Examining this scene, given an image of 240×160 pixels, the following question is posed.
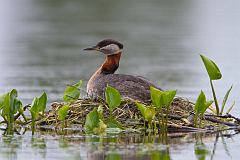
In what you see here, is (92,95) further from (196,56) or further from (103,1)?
(103,1)

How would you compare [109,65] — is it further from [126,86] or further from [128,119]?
[128,119]

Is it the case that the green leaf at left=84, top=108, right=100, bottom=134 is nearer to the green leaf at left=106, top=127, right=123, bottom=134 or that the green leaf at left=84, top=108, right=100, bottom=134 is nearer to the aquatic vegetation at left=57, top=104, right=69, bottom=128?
the green leaf at left=106, top=127, right=123, bottom=134

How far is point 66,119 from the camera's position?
1112 cm

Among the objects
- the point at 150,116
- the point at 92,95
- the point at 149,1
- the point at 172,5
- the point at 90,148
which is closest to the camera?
the point at 90,148

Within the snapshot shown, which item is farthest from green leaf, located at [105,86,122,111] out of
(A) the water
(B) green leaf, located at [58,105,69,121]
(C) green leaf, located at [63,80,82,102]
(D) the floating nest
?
(C) green leaf, located at [63,80,82,102]

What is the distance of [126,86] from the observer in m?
11.8

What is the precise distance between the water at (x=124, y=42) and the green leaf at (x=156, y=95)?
0.71 metres

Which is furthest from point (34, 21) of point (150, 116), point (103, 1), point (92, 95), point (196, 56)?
point (150, 116)

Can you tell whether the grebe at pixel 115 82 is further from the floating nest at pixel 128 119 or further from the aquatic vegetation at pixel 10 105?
the aquatic vegetation at pixel 10 105

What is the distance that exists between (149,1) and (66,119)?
93.0ft

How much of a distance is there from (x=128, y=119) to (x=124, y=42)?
1274 centimetres

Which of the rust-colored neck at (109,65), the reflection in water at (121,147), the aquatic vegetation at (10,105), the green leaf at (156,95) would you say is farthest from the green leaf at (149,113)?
the rust-colored neck at (109,65)

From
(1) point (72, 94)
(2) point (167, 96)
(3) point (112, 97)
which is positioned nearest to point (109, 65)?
(1) point (72, 94)

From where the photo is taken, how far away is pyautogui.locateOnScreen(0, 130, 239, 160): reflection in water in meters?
9.25
